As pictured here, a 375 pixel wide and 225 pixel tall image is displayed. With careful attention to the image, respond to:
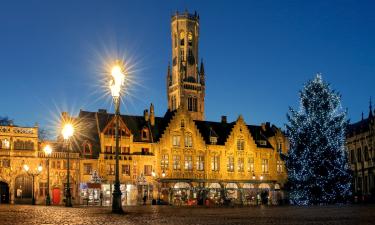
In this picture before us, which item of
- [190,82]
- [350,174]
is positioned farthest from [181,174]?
[190,82]

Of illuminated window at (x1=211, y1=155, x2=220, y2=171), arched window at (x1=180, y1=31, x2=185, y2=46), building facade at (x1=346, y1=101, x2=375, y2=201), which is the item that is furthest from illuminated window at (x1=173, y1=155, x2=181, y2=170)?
arched window at (x1=180, y1=31, x2=185, y2=46)

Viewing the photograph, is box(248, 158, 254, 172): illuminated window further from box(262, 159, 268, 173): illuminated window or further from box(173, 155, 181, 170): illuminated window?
box(173, 155, 181, 170): illuminated window

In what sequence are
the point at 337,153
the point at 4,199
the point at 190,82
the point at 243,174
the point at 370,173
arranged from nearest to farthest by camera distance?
the point at 337,153
the point at 4,199
the point at 370,173
the point at 243,174
the point at 190,82

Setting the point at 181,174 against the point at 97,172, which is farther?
the point at 181,174

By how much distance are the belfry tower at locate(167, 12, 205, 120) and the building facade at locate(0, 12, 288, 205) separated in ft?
112

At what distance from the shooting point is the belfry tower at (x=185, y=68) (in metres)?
113

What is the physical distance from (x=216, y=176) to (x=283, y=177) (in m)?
10.7

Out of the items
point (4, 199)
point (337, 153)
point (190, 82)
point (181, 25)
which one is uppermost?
point (181, 25)

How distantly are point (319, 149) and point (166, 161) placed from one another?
25.3 m

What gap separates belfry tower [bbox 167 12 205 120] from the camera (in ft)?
372

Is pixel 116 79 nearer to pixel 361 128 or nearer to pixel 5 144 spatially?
pixel 5 144

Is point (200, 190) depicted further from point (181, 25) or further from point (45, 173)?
point (181, 25)

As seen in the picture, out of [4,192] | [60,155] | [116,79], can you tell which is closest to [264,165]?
[60,155]

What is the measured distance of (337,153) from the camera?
156ft
